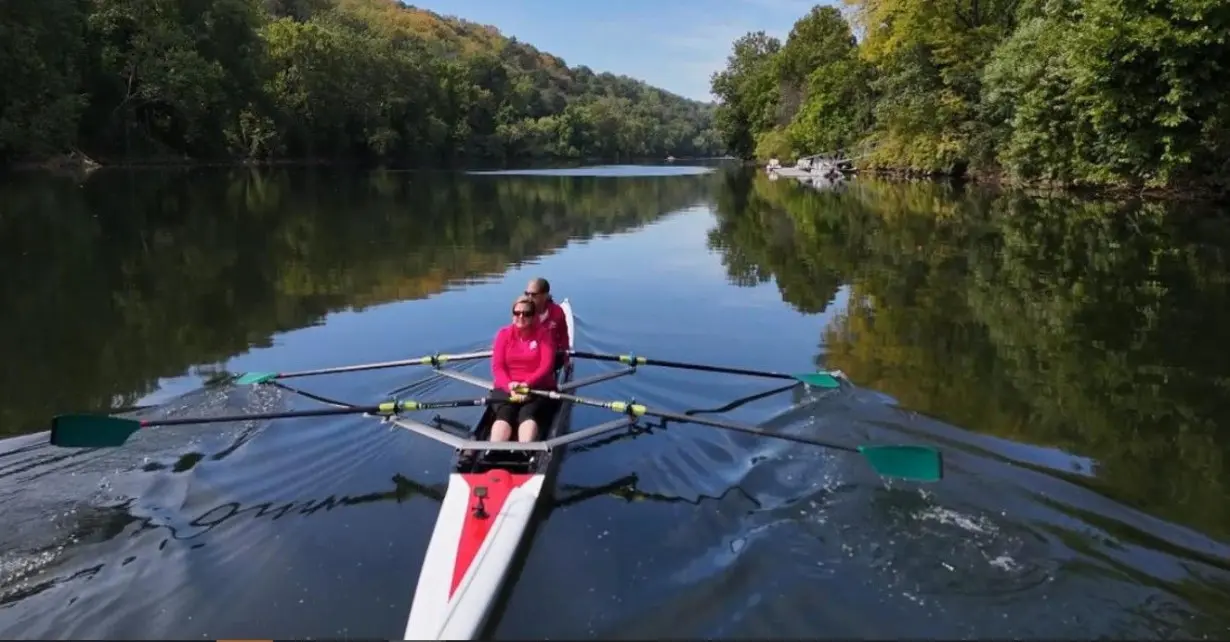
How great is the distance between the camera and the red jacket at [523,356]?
8219mm

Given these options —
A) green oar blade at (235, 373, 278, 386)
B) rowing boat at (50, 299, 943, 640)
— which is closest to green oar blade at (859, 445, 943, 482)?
rowing boat at (50, 299, 943, 640)

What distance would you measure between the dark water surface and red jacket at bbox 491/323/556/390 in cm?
86

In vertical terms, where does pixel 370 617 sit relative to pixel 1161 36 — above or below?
below

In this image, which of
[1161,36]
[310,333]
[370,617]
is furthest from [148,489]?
[1161,36]

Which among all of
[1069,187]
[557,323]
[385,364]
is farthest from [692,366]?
[1069,187]

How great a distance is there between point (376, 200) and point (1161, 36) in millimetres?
28988

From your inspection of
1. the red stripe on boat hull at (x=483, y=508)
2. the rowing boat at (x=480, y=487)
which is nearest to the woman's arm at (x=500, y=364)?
the rowing boat at (x=480, y=487)

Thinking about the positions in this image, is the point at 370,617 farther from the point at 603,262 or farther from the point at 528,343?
the point at 603,262

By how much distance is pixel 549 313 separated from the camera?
33.0 feet

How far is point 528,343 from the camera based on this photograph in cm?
834

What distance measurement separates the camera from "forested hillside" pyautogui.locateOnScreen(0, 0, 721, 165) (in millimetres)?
47125

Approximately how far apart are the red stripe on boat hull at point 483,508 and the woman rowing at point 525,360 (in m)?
1.29

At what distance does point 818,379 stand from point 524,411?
351 centimetres

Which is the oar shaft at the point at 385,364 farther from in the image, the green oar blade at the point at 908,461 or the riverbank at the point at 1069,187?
the riverbank at the point at 1069,187
